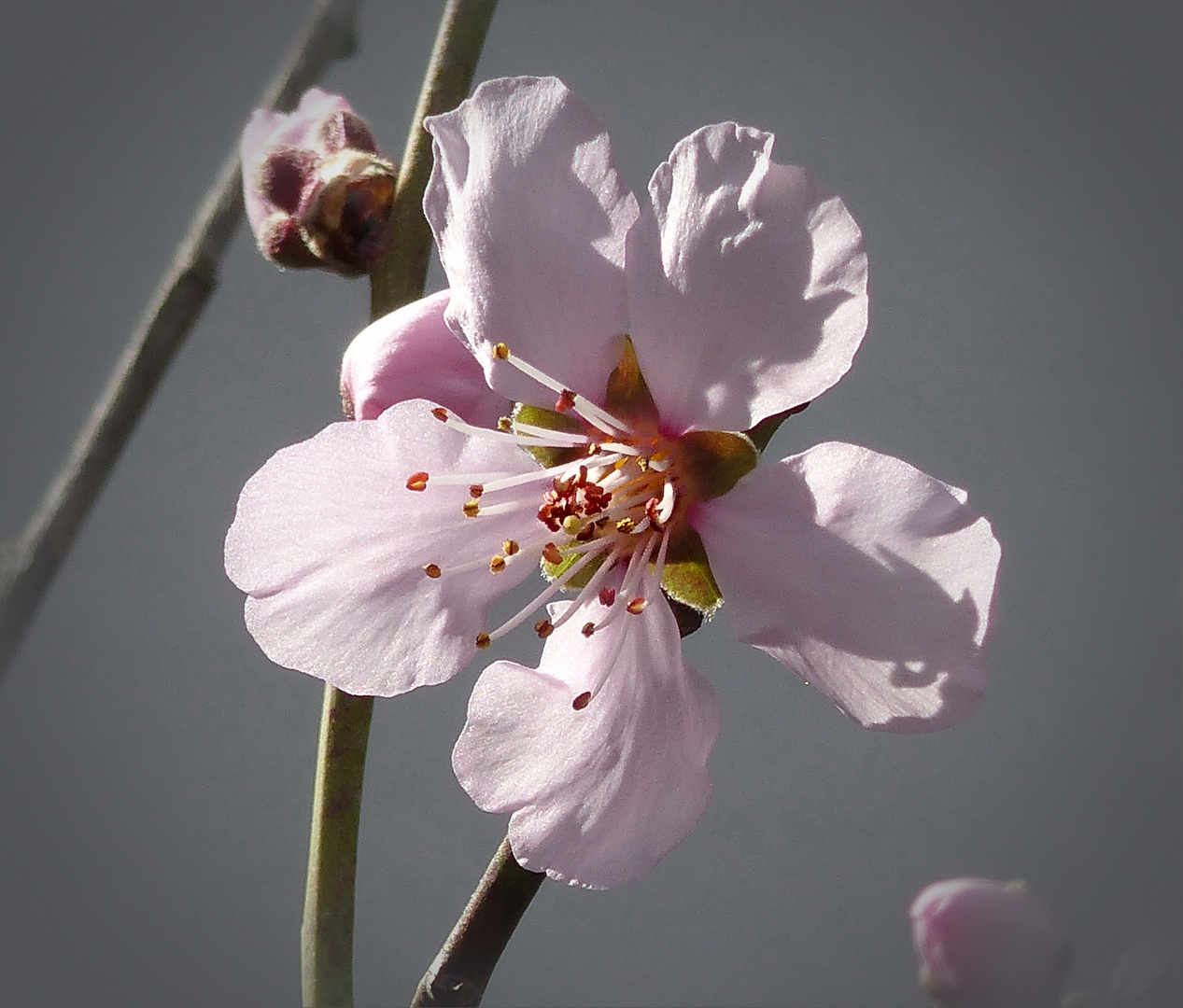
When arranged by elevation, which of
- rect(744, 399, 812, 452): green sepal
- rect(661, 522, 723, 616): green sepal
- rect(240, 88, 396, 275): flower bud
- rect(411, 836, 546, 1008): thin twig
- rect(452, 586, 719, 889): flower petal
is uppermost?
rect(240, 88, 396, 275): flower bud

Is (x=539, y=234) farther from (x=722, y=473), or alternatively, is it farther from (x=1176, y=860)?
(x=1176, y=860)

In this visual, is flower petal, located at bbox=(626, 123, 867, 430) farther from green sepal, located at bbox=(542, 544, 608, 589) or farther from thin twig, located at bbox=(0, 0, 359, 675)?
thin twig, located at bbox=(0, 0, 359, 675)

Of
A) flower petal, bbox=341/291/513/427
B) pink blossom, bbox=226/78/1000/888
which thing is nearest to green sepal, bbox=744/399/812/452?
pink blossom, bbox=226/78/1000/888

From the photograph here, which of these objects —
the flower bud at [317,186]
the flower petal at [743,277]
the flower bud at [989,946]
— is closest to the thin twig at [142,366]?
the flower bud at [317,186]

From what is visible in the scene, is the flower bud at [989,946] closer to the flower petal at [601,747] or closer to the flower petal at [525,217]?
the flower petal at [601,747]

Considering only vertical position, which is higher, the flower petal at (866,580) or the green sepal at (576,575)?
the flower petal at (866,580)

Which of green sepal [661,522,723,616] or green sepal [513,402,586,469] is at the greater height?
green sepal [513,402,586,469]

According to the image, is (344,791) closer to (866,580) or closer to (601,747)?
(601,747)

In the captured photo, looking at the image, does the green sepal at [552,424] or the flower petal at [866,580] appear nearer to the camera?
the flower petal at [866,580]
